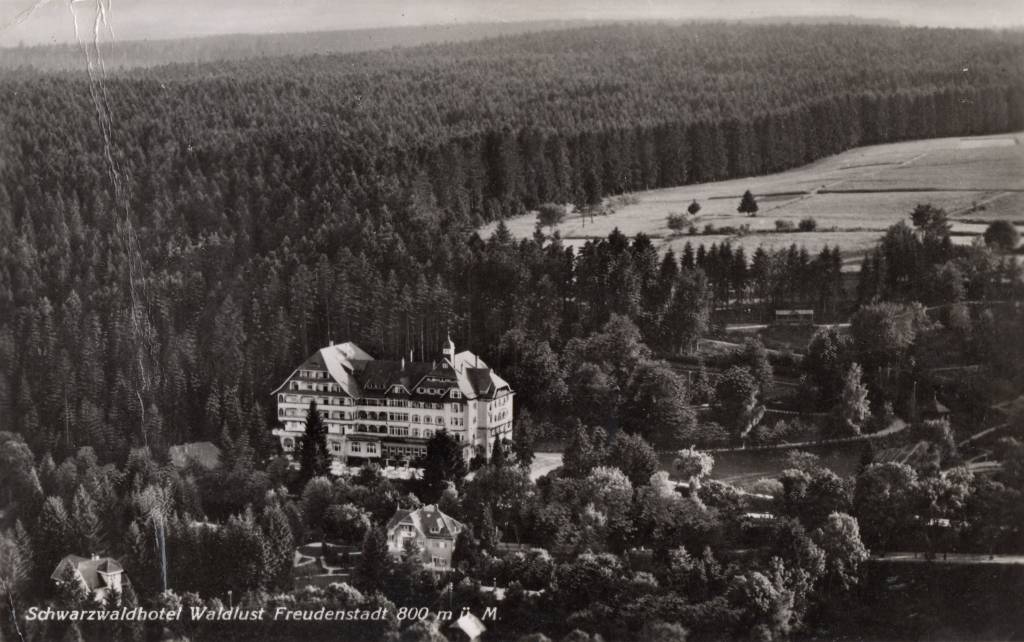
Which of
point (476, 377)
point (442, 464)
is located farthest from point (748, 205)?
point (442, 464)

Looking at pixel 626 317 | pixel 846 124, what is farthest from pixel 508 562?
pixel 846 124

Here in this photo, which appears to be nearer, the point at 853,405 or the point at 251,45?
the point at 853,405

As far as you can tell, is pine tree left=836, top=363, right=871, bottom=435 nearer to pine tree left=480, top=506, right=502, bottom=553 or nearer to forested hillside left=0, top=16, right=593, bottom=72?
pine tree left=480, top=506, right=502, bottom=553

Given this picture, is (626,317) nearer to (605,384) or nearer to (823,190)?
(605,384)

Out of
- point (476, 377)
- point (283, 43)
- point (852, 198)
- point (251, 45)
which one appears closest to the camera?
point (852, 198)

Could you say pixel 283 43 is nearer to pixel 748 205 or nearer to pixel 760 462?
pixel 748 205

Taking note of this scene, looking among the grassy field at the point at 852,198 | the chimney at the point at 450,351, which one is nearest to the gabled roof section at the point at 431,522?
the chimney at the point at 450,351

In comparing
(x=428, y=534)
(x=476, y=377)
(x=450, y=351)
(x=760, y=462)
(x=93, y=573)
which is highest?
(x=450, y=351)
